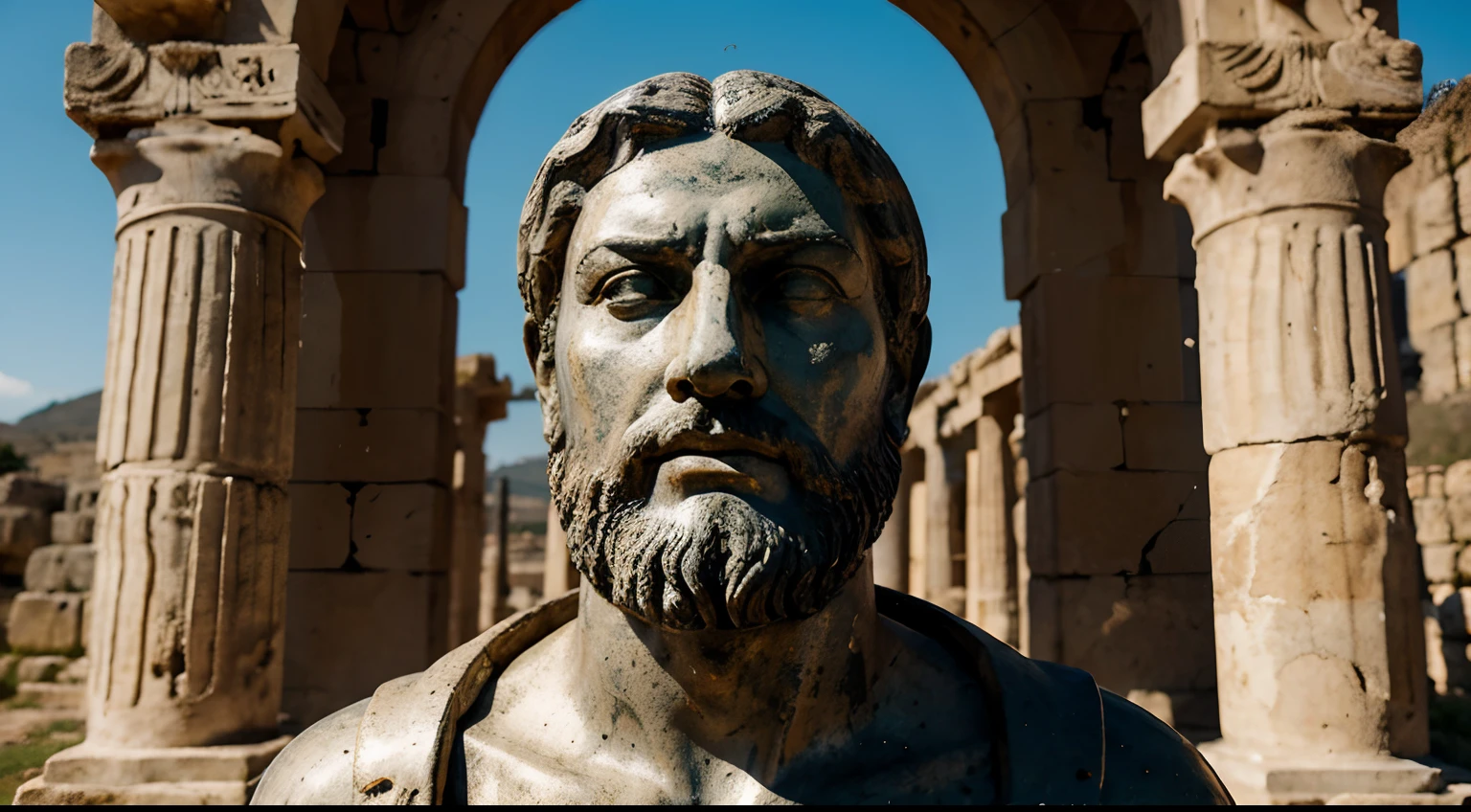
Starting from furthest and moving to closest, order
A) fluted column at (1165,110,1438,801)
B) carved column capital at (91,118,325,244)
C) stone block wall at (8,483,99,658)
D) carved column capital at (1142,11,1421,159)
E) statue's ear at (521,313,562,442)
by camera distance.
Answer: stone block wall at (8,483,99,658), carved column capital at (91,118,325,244), carved column capital at (1142,11,1421,159), fluted column at (1165,110,1438,801), statue's ear at (521,313,562,442)

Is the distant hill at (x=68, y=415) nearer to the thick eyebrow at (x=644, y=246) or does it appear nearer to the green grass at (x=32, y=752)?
the green grass at (x=32, y=752)

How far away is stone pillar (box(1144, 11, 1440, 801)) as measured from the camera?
15.1 ft

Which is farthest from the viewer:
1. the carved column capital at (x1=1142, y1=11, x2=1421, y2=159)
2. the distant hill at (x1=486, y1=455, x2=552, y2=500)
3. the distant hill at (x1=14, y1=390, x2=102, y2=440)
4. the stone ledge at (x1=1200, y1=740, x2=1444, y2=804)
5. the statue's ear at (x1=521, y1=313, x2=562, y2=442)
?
the distant hill at (x1=486, y1=455, x2=552, y2=500)

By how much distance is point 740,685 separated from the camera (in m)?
1.62

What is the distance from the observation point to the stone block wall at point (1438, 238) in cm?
1316

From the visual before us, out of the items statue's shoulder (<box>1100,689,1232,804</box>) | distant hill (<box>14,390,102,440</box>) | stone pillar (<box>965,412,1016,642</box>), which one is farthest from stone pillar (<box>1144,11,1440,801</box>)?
distant hill (<box>14,390,102,440</box>)

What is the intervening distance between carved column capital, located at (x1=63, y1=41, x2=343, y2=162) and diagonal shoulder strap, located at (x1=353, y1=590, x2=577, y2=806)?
427 centimetres

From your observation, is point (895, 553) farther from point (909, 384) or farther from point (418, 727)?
point (418, 727)

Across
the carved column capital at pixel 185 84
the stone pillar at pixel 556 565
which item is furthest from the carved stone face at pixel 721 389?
the stone pillar at pixel 556 565

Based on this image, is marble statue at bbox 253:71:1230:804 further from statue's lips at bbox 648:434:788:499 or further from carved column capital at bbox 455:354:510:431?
carved column capital at bbox 455:354:510:431

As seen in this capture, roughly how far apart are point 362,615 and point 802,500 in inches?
228

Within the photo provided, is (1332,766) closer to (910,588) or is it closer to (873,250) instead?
(873,250)

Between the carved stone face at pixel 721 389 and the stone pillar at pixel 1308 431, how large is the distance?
370 centimetres

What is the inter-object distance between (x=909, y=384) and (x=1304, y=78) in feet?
13.7
